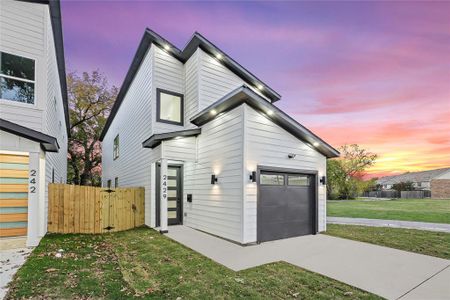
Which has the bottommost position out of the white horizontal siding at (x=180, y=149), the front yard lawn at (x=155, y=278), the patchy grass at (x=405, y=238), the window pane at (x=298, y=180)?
the patchy grass at (x=405, y=238)

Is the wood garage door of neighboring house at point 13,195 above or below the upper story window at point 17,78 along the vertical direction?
below

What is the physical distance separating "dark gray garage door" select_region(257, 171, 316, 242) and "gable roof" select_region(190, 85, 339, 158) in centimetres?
126

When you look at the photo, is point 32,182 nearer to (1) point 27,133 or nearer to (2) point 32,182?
(2) point 32,182

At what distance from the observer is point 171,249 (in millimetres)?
6473

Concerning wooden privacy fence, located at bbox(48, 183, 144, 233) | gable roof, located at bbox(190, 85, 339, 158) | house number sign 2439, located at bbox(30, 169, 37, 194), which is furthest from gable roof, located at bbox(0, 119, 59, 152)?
gable roof, located at bbox(190, 85, 339, 158)

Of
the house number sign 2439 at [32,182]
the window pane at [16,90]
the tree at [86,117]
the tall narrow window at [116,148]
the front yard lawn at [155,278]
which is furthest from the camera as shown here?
the tree at [86,117]

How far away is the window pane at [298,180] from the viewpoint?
839 centimetres

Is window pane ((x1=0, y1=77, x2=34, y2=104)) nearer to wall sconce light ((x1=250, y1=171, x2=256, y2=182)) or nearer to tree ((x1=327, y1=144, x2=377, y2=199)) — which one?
wall sconce light ((x1=250, y1=171, x2=256, y2=182))

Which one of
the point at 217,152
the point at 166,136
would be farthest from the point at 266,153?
the point at 166,136

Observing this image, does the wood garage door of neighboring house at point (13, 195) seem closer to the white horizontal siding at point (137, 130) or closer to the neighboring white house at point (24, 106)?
the neighboring white house at point (24, 106)

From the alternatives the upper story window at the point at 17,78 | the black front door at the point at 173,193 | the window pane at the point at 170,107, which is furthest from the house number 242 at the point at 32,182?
the window pane at the point at 170,107

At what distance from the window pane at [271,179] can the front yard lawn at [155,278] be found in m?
2.67

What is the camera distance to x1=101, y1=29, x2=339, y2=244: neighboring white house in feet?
23.9

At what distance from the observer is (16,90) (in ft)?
22.6
